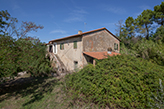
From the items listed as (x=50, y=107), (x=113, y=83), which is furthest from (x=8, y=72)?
(x=113, y=83)

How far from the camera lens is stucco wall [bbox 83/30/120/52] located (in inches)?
487

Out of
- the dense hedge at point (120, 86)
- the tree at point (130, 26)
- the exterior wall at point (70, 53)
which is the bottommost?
the dense hedge at point (120, 86)

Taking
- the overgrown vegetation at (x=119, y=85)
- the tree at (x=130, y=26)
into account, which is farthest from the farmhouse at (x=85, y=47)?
the tree at (x=130, y=26)

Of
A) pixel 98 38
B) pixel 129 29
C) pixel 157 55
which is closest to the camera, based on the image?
pixel 157 55

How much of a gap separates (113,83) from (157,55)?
505 cm

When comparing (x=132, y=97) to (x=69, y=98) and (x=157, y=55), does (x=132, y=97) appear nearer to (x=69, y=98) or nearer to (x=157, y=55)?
(x=69, y=98)

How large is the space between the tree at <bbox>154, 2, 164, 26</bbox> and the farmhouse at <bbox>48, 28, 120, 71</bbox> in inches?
545

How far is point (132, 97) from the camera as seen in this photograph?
154 inches

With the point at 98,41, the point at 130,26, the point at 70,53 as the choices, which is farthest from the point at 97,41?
the point at 130,26

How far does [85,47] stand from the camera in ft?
40.2

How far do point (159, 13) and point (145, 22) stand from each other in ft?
10.0

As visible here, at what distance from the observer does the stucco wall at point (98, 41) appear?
12.4 m

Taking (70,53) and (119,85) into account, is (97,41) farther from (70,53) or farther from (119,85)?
(119,85)

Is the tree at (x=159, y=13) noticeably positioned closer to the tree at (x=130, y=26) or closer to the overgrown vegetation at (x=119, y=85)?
the tree at (x=130, y=26)
